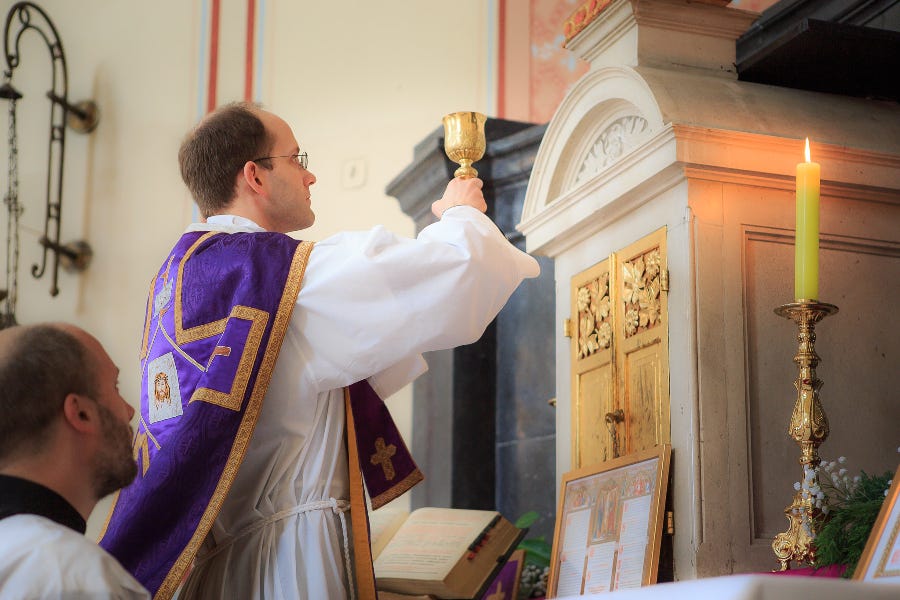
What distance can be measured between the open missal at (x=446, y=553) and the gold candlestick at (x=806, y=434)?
3.39ft

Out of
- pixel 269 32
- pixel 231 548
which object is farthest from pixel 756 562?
pixel 269 32

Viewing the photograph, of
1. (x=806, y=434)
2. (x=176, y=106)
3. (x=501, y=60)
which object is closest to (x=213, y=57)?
(x=176, y=106)

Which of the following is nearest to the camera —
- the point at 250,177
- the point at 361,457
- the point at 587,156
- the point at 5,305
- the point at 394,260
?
the point at 394,260

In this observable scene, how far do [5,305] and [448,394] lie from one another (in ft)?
12.2

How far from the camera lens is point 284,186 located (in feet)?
10.2

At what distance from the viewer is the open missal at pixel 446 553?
132 inches

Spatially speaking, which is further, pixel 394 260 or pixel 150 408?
pixel 150 408

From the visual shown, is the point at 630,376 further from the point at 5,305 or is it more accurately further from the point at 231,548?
the point at 5,305

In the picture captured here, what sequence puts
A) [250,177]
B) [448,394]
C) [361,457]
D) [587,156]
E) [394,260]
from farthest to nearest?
[448,394] < [587,156] < [250,177] < [361,457] < [394,260]

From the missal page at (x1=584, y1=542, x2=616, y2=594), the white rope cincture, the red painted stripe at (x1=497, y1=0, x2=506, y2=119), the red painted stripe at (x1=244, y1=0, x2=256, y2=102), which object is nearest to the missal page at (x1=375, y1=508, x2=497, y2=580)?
the missal page at (x1=584, y1=542, x2=616, y2=594)

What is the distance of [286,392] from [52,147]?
581cm

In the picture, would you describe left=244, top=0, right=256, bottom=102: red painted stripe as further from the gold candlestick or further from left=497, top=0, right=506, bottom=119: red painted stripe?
the gold candlestick

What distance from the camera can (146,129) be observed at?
8016 mm

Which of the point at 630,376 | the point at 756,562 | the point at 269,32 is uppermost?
the point at 269,32
